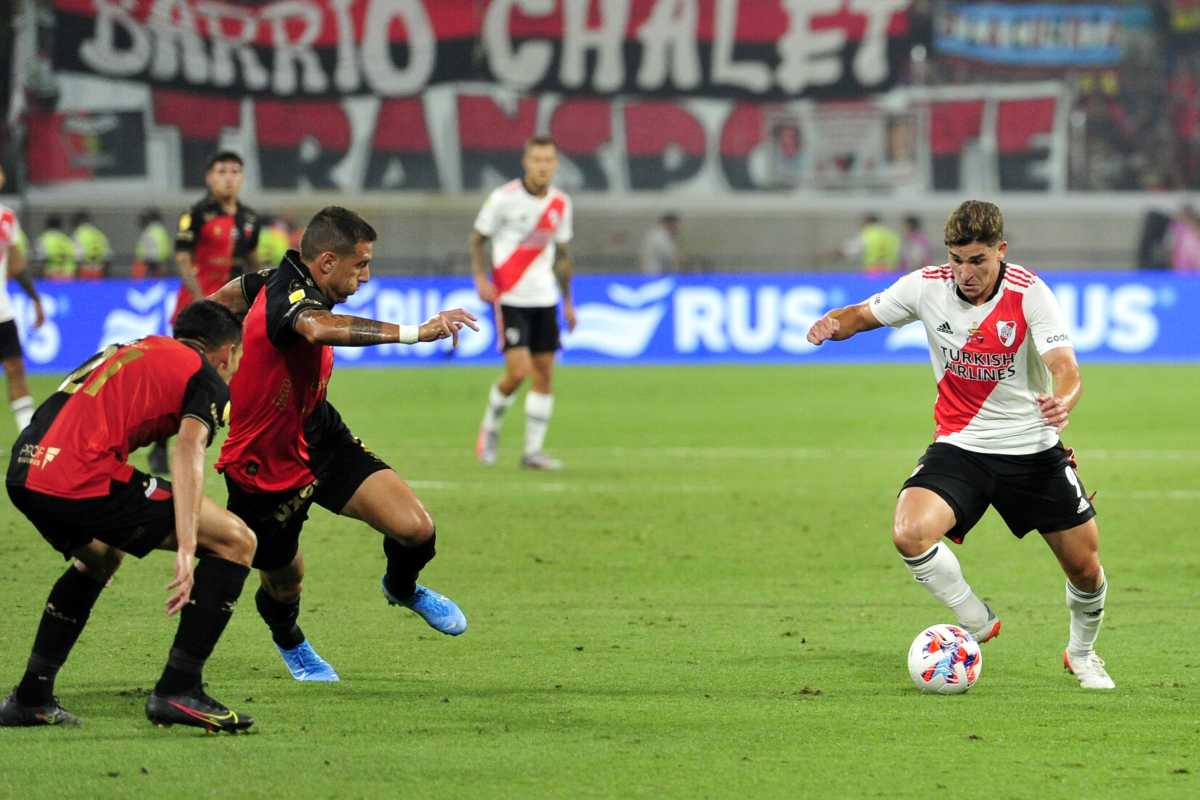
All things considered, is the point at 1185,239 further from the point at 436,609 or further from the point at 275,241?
the point at 436,609

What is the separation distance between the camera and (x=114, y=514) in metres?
5.68

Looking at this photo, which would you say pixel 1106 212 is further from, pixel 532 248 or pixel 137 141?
pixel 532 248

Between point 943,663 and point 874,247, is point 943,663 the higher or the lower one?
the higher one

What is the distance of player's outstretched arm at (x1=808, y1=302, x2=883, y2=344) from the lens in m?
7.05

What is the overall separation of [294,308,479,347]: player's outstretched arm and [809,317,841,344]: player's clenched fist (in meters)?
1.62

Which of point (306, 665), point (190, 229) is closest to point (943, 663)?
point (306, 665)

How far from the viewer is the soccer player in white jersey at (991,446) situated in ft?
22.2

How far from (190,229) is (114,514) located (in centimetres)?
783

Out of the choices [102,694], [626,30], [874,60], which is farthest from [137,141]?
[102,694]

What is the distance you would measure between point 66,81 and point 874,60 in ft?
47.3

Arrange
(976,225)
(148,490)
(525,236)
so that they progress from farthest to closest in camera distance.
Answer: (525,236), (976,225), (148,490)

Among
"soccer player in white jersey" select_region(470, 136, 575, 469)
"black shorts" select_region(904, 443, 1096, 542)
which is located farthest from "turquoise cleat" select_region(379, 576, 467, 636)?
"soccer player in white jersey" select_region(470, 136, 575, 469)

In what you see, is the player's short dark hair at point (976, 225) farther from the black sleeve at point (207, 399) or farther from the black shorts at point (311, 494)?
the black sleeve at point (207, 399)

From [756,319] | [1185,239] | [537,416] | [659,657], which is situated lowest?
[756,319]
